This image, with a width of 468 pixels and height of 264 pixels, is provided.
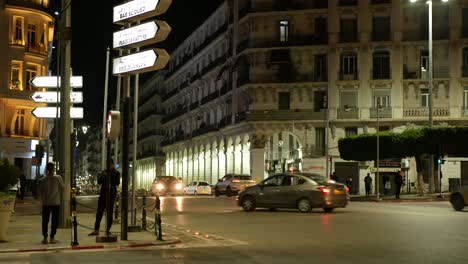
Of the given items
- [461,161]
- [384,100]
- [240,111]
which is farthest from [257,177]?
[461,161]

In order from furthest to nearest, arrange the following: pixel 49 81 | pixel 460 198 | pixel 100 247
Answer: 1. pixel 460 198
2. pixel 49 81
3. pixel 100 247

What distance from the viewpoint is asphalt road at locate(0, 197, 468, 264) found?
1295 cm

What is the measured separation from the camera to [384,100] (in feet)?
205

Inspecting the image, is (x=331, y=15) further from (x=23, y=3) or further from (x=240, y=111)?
(x=23, y=3)

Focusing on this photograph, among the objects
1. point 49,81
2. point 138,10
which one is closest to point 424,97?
point 49,81

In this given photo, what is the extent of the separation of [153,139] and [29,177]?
57.6m

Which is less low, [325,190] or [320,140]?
[320,140]

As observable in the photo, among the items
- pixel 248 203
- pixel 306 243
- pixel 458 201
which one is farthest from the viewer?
pixel 458 201

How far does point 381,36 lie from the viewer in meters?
62.8

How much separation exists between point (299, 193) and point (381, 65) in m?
38.0

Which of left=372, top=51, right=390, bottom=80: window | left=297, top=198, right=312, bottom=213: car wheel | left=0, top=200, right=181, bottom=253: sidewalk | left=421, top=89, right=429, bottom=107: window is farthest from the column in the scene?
left=0, top=200, right=181, bottom=253: sidewalk

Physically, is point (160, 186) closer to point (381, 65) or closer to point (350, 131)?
point (350, 131)

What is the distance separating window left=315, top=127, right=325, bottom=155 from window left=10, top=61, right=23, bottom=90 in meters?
26.7

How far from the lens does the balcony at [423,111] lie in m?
61.1
